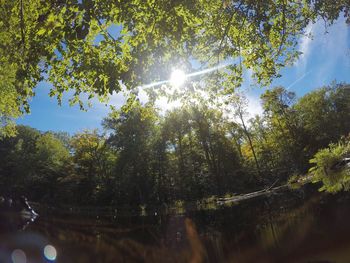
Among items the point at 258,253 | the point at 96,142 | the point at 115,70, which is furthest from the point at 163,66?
the point at 96,142

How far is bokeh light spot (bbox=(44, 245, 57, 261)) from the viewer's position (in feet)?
36.7

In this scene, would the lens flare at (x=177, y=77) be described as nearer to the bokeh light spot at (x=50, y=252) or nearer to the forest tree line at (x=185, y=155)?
the bokeh light spot at (x=50, y=252)

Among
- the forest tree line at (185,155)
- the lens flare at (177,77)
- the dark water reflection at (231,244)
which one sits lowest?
the dark water reflection at (231,244)

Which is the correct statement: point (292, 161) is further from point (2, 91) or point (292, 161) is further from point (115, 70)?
point (115, 70)

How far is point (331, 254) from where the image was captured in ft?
Answer: 23.6

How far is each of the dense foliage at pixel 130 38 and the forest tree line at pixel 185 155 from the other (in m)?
36.5

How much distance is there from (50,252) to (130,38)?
8.71 m

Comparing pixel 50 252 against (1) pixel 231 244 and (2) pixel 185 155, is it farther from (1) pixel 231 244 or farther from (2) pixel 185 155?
(2) pixel 185 155

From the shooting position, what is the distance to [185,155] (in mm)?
53625

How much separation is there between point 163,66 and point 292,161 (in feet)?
148

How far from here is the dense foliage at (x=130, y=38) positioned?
6488 millimetres

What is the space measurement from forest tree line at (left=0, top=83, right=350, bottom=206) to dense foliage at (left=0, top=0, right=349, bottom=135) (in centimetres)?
3649

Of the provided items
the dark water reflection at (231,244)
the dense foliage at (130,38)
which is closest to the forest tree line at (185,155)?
the dark water reflection at (231,244)

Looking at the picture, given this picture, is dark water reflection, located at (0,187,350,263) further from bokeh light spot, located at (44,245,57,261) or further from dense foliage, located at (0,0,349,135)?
dense foliage, located at (0,0,349,135)
